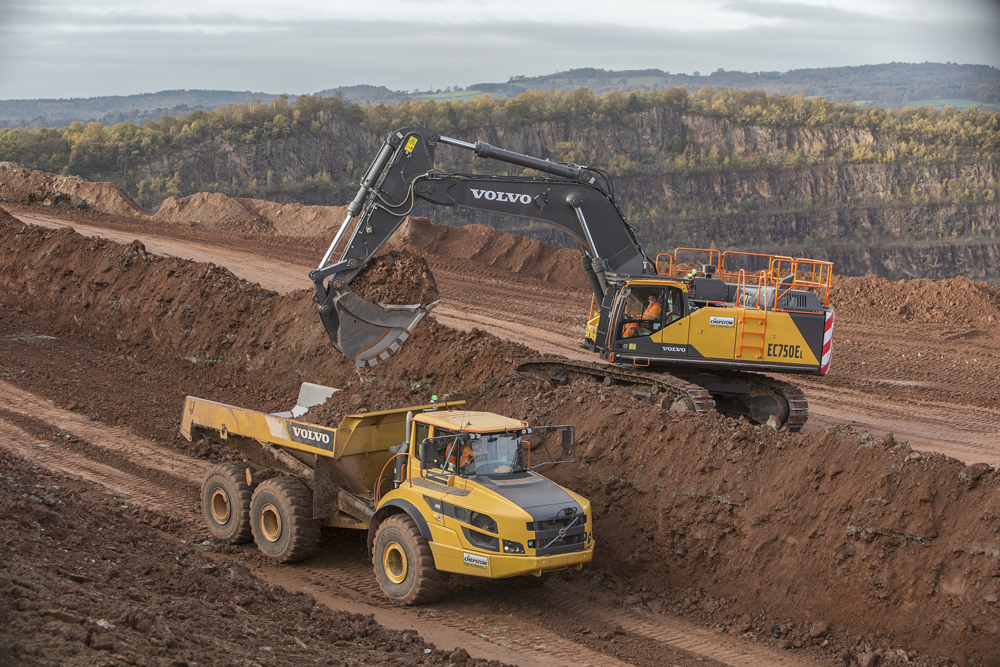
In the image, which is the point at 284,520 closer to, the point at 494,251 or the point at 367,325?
the point at 367,325

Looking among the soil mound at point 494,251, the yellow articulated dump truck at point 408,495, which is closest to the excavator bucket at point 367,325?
the yellow articulated dump truck at point 408,495

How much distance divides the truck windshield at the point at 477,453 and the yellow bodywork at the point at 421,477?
9 centimetres

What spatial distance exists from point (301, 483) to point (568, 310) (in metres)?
16.6

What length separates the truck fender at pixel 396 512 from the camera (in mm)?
9500

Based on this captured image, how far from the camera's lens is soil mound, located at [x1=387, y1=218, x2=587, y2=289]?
31.6 m

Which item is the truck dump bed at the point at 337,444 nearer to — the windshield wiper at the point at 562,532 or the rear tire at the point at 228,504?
the rear tire at the point at 228,504

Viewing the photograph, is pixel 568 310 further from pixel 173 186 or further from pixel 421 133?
pixel 173 186

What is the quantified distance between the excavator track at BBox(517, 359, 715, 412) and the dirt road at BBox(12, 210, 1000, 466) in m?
4.15

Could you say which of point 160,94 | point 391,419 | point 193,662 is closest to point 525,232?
point 391,419

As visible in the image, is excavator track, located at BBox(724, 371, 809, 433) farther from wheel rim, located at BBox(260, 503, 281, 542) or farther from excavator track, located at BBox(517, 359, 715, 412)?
wheel rim, located at BBox(260, 503, 281, 542)

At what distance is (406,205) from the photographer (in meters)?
13.7

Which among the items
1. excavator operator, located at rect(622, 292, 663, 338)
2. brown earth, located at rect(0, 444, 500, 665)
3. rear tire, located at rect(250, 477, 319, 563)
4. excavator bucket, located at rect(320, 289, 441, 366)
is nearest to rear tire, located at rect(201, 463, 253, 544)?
rear tire, located at rect(250, 477, 319, 563)

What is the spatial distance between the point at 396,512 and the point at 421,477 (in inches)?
22.6

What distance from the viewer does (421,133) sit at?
13703 mm
